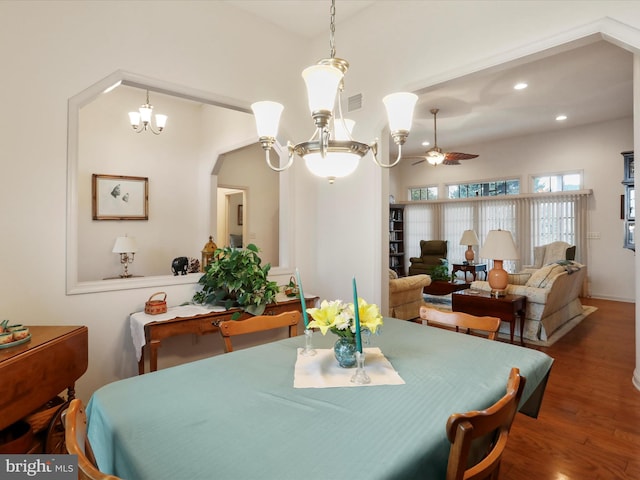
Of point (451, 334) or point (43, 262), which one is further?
point (43, 262)

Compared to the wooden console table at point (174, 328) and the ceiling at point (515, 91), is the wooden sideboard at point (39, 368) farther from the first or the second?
the ceiling at point (515, 91)

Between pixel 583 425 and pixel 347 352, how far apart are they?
6.72 ft

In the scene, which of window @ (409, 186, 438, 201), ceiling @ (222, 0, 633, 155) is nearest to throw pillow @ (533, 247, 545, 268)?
ceiling @ (222, 0, 633, 155)

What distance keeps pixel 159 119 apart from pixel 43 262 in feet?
8.72

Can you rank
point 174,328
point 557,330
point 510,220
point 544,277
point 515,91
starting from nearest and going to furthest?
point 174,328 → point 544,277 → point 557,330 → point 515,91 → point 510,220

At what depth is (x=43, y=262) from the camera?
2.33 m

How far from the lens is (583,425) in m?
2.37

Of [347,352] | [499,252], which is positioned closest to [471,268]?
[499,252]

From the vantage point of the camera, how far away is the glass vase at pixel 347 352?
1.41m

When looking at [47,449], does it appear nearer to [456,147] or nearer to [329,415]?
[329,415]

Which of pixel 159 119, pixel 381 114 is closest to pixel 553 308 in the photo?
pixel 381 114

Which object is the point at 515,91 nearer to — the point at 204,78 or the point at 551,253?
the point at 551,253

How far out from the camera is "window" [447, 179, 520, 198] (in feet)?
26.5

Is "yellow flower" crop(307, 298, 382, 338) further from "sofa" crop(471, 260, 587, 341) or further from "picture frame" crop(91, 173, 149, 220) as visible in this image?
"picture frame" crop(91, 173, 149, 220)
